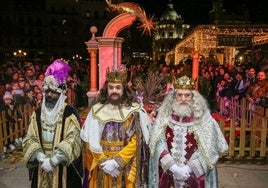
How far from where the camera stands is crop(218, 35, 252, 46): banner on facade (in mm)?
21031

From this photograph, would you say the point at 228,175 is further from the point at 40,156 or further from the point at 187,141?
the point at 40,156

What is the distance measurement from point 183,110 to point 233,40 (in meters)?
17.9

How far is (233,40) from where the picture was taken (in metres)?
21.1

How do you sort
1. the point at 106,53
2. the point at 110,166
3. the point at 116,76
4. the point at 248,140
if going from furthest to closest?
1. the point at 106,53
2. the point at 248,140
3. the point at 116,76
4. the point at 110,166

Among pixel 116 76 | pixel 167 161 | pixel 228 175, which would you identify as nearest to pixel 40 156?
pixel 116 76

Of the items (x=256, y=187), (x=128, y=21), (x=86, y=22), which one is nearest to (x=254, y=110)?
(x=256, y=187)

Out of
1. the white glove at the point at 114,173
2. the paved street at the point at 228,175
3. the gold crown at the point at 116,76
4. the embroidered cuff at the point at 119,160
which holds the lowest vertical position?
the paved street at the point at 228,175

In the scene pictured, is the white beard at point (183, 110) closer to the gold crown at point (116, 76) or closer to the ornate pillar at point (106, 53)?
the gold crown at point (116, 76)

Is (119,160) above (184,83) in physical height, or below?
below

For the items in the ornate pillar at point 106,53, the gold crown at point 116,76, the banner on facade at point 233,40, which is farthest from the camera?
the banner on facade at point 233,40

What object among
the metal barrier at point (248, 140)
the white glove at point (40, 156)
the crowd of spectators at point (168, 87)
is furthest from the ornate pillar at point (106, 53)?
the white glove at point (40, 156)

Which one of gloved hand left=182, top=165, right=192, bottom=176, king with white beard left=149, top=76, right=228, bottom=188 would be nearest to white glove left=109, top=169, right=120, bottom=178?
king with white beard left=149, top=76, right=228, bottom=188

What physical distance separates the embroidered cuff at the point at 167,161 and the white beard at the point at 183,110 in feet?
1.59

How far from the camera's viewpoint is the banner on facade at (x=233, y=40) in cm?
2103
